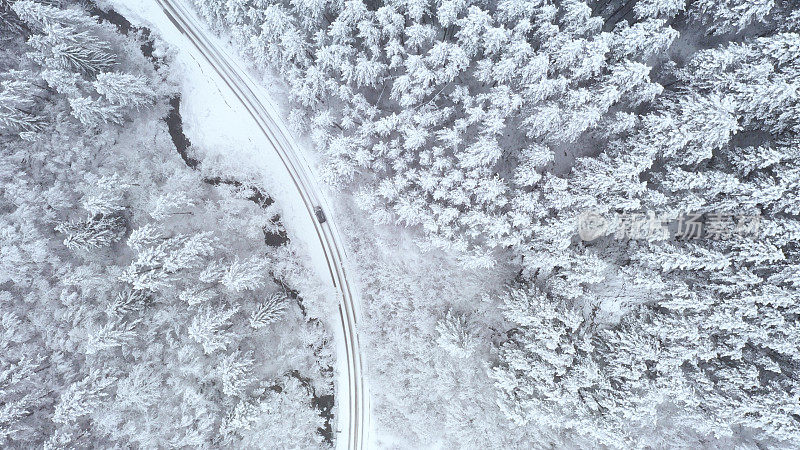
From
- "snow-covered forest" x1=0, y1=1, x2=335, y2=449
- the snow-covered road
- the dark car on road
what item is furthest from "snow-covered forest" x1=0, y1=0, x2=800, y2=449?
the dark car on road

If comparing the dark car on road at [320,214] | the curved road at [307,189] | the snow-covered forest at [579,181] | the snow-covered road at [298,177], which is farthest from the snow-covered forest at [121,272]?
the snow-covered forest at [579,181]

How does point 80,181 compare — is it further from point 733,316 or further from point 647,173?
point 733,316

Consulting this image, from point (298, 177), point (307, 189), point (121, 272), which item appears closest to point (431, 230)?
point (307, 189)

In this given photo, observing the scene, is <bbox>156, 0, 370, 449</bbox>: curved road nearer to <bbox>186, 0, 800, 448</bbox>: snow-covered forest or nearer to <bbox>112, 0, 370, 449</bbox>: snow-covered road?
<bbox>112, 0, 370, 449</bbox>: snow-covered road

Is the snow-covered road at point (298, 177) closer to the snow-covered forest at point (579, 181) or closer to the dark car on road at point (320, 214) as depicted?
the dark car on road at point (320, 214)

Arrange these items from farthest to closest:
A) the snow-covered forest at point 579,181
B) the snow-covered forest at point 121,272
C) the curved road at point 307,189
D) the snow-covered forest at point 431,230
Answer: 1. the curved road at point 307,189
2. the snow-covered forest at point 121,272
3. the snow-covered forest at point 431,230
4. the snow-covered forest at point 579,181

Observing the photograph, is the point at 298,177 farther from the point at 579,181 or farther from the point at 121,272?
the point at 579,181

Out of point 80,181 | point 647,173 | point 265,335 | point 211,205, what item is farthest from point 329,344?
point 647,173
